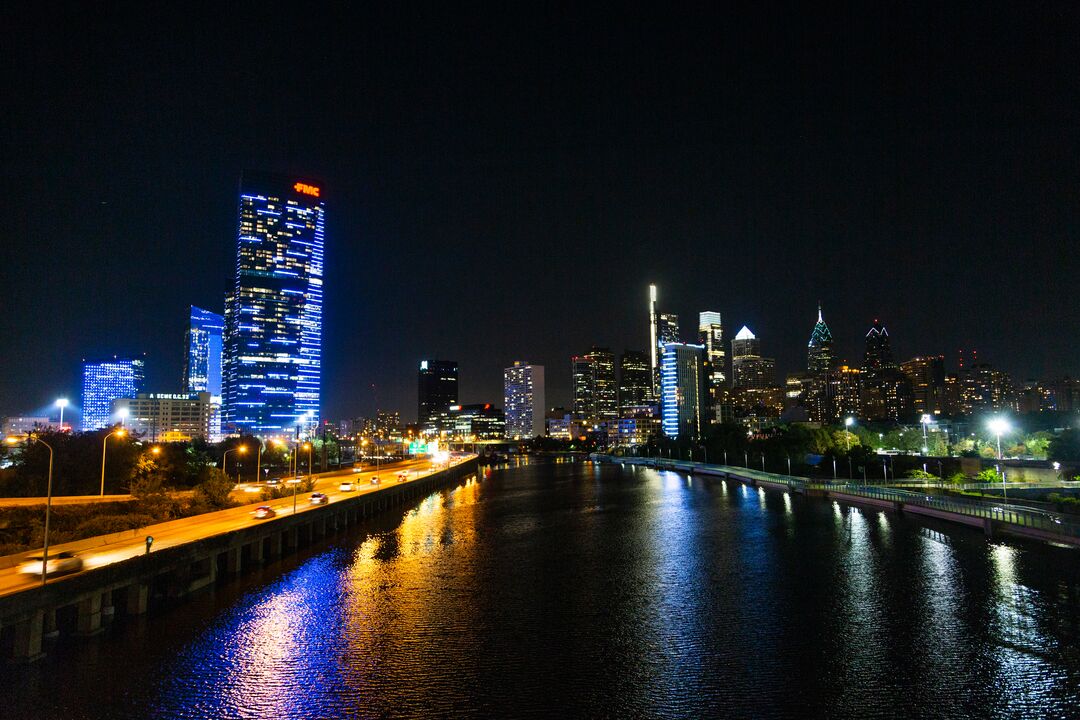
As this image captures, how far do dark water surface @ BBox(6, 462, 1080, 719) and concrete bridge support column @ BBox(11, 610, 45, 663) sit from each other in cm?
126

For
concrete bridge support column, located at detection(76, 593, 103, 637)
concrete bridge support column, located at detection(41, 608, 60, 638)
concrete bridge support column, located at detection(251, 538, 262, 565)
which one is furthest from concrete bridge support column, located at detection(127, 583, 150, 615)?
concrete bridge support column, located at detection(251, 538, 262, 565)

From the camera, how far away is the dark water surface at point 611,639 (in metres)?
22.1

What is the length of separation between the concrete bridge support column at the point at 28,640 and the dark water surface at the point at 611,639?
1.26 meters

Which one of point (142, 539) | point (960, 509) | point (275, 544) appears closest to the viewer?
point (142, 539)

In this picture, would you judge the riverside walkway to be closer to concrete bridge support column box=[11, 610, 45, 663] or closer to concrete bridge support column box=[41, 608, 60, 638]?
concrete bridge support column box=[11, 610, 45, 663]

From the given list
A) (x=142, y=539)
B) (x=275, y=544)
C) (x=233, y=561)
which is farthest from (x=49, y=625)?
(x=275, y=544)

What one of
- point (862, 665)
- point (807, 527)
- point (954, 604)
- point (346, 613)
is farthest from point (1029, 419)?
point (346, 613)

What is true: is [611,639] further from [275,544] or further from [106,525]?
[106,525]

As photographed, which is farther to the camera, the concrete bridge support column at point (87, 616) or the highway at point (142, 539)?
the concrete bridge support column at point (87, 616)

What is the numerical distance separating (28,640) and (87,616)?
3512mm

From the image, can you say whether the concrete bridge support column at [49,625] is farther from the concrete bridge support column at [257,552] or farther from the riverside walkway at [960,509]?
the riverside walkway at [960,509]

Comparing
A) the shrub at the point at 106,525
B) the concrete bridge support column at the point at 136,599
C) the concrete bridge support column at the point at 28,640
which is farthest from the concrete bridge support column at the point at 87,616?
the shrub at the point at 106,525

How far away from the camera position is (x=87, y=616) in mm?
29094

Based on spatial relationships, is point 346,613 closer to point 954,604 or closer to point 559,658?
point 559,658
